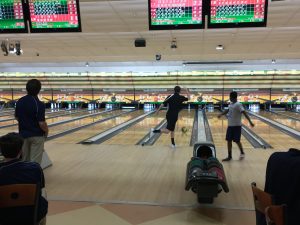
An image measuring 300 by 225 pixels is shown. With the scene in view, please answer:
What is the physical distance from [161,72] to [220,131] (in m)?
7.60

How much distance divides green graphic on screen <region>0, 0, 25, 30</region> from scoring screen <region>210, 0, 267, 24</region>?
8.83 feet

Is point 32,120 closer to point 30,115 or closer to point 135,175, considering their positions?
point 30,115

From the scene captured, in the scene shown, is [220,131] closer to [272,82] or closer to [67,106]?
[272,82]

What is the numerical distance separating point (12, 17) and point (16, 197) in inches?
137

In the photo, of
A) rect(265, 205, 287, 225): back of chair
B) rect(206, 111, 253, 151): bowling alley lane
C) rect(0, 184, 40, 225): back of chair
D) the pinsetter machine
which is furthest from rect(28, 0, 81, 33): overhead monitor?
rect(206, 111, 253, 151): bowling alley lane

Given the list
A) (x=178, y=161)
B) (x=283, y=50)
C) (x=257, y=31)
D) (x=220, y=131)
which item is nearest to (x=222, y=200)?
(x=178, y=161)

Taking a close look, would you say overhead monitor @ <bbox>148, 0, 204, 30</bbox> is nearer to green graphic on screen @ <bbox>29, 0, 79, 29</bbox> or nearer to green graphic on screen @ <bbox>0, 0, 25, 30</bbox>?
green graphic on screen @ <bbox>29, 0, 79, 29</bbox>

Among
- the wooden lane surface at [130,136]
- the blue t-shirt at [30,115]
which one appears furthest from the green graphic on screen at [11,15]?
the wooden lane surface at [130,136]

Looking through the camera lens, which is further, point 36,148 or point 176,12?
point 176,12

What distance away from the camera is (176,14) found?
4434mm

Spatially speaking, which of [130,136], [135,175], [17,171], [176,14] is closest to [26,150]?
[135,175]

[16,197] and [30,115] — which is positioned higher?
[30,115]

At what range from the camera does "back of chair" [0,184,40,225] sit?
210cm

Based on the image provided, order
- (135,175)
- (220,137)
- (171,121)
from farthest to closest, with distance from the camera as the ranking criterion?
(220,137) → (171,121) → (135,175)
